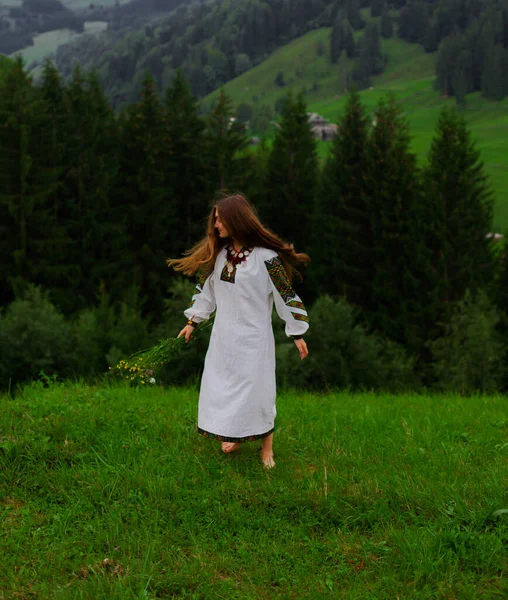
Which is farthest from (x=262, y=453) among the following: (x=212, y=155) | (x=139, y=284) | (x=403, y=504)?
(x=212, y=155)

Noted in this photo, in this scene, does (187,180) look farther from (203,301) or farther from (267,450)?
(267,450)

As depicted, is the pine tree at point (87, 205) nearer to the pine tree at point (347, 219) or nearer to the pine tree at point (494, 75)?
the pine tree at point (347, 219)

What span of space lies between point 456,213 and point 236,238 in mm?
42263

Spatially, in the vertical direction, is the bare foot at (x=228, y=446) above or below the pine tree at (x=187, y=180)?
above

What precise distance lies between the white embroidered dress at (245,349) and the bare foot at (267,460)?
0.22 meters

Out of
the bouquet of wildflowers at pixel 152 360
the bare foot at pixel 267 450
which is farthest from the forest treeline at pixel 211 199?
the bare foot at pixel 267 450

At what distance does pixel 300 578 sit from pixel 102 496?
1834mm

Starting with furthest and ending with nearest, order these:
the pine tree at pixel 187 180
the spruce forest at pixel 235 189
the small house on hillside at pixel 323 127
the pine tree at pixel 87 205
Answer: the small house on hillside at pixel 323 127 < the pine tree at pixel 187 180 < the pine tree at pixel 87 205 < the spruce forest at pixel 235 189

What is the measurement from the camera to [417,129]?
165m

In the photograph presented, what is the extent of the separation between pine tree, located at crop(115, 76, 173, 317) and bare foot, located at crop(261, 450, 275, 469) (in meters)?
38.6

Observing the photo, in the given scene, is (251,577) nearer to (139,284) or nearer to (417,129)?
(139,284)

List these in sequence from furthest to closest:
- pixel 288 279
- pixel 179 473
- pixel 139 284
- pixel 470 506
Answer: pixel 139 284
pixel 288 279
pixel 179 473
pixel 470 506

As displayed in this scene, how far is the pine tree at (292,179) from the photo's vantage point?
50656 millimetres

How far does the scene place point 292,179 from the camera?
51.1m
